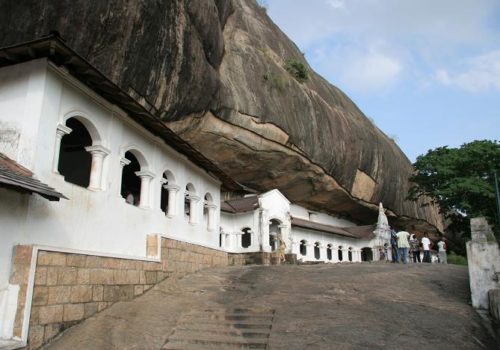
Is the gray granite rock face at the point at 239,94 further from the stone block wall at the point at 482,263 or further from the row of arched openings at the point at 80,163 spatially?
the stone block wall at the point at 482,263

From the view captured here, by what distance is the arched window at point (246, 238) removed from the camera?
65.7 feet

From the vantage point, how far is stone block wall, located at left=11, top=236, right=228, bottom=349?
6586 millimetres

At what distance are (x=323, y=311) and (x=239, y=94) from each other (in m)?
11.9

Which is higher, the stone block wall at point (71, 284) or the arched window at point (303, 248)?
the arched window at point (303, 248)

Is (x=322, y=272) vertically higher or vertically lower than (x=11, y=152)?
lower

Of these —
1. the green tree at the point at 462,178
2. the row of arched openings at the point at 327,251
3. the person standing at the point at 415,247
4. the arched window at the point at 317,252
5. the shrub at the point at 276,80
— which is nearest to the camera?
the person standing at the point at 415,247

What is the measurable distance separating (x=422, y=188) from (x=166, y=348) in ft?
82.6

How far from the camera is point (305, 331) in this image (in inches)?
263

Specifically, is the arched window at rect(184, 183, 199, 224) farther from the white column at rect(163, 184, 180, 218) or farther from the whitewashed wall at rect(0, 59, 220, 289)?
the whitewashed wall at rect(0, 59, 220, 289)

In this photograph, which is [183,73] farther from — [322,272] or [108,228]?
[322,272]

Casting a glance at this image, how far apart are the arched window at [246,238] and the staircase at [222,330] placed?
39.5ft

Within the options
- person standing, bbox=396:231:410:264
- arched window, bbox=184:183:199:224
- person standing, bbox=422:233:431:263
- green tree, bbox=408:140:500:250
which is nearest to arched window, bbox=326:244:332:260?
green tree, bbox=408:140:500:250

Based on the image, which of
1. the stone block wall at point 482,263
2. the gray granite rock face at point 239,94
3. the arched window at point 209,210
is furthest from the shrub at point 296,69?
the stone block wall at point 482,263

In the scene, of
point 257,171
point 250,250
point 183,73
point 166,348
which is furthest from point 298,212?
point 166,348
